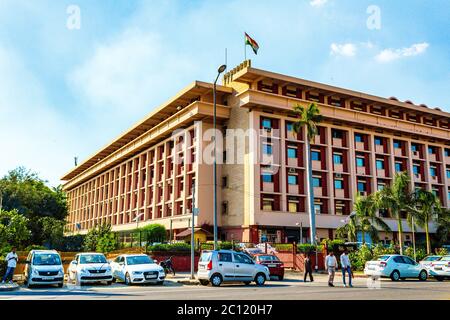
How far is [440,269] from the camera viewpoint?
2523 cm

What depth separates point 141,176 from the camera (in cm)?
6394

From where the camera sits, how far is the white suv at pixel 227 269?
63.3 feet

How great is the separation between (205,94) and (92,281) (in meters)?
Answer: 34.7

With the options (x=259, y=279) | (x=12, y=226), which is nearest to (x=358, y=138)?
(x=259, y=279)

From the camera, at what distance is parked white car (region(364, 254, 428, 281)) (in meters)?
23.3

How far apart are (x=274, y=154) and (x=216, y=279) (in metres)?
29.4

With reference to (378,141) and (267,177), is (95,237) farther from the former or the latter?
(378,141)

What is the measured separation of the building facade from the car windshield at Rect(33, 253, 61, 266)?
26591 millimetres

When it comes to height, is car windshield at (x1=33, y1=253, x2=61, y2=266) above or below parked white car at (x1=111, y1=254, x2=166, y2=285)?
above

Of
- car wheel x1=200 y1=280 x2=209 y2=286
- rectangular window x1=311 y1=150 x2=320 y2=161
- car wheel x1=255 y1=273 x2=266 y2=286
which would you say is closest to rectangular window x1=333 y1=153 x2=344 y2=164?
rectangular window x1=311 y1=150 x2=320 y2=161

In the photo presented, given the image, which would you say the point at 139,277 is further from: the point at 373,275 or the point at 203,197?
the point at 203,197

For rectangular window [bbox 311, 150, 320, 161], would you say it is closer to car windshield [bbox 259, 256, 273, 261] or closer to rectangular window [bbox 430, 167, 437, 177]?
rectangular window [bbox 430, 167, 437, 177]

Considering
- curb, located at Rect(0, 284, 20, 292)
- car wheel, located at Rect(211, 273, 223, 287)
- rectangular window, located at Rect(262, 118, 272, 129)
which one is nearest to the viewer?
curb, located at Rect(0, 284, 20, 292)

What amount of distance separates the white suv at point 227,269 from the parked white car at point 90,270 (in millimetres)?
4386
